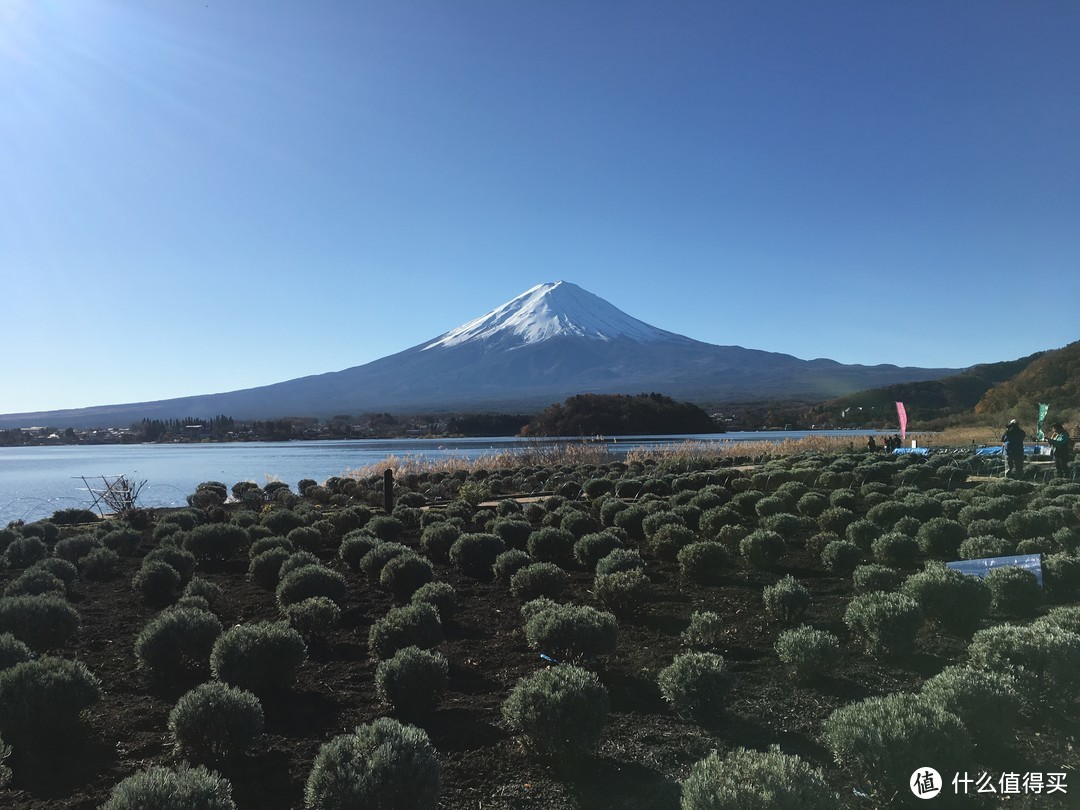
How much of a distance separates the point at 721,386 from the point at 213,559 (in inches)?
4489

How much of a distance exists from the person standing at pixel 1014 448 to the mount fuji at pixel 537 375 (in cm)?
9040

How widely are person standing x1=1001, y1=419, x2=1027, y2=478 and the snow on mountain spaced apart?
135 m

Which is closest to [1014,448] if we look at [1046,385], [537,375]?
[1046,385]

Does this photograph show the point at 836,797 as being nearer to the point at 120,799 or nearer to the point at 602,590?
the point at 120,799

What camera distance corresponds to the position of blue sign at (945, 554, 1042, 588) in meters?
5.73

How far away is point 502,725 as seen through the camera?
4055 millimetres

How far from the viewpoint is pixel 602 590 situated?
6.34m

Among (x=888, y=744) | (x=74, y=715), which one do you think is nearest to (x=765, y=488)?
(x=888, y=744)

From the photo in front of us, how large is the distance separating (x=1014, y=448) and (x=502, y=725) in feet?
42.7

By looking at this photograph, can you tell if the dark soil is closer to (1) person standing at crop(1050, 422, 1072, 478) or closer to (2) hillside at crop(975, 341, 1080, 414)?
(1) person standing at crop(1050, 422, 1072, 478)

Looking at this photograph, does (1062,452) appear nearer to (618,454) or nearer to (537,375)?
(618,454)

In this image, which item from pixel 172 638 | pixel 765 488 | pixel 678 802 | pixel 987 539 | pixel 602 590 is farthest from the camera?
pixel 765 488

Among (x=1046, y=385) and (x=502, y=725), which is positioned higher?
(x=1046, y=385)

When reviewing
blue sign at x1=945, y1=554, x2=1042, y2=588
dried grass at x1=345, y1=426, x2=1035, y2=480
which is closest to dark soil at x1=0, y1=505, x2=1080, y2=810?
blue sign at x1=945, y1=554, x2=1042, y2=588
